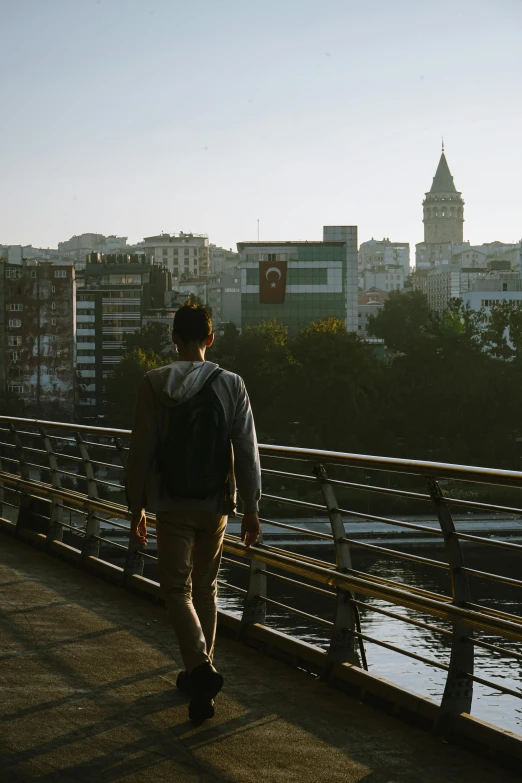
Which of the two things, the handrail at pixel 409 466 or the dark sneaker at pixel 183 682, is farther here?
the dark sneaker at pixel 183 682

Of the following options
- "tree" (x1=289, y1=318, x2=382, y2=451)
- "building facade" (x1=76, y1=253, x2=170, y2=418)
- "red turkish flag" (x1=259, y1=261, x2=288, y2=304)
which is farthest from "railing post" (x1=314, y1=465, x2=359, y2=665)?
"building facade" (x1=76, y1=253, x2=170, y2=418)

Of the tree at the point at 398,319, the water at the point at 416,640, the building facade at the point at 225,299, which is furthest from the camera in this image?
the tree at the point at 398,319

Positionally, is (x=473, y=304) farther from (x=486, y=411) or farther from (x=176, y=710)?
(x=176, y=710)

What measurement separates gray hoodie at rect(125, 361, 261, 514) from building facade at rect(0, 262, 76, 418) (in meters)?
107

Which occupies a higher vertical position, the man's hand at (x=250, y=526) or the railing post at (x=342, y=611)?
the man's hand at (x=250, y=526)

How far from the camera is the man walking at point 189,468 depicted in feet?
15.9

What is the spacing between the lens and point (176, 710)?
4965 millimetres

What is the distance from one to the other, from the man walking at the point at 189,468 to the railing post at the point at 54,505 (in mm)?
5011

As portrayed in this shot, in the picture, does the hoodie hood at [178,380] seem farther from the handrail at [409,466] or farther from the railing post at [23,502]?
the railing post at [23,502]

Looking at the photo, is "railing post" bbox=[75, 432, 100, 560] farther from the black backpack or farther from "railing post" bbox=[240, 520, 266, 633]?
the black backpack

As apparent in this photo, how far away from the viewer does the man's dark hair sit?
505cm

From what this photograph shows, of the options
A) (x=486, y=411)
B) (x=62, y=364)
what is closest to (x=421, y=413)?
(x=486, y=411)

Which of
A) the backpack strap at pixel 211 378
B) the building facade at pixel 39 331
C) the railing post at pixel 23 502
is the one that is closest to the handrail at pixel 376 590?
the backpack strap at pixel 211 378

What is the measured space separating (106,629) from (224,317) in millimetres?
142996
